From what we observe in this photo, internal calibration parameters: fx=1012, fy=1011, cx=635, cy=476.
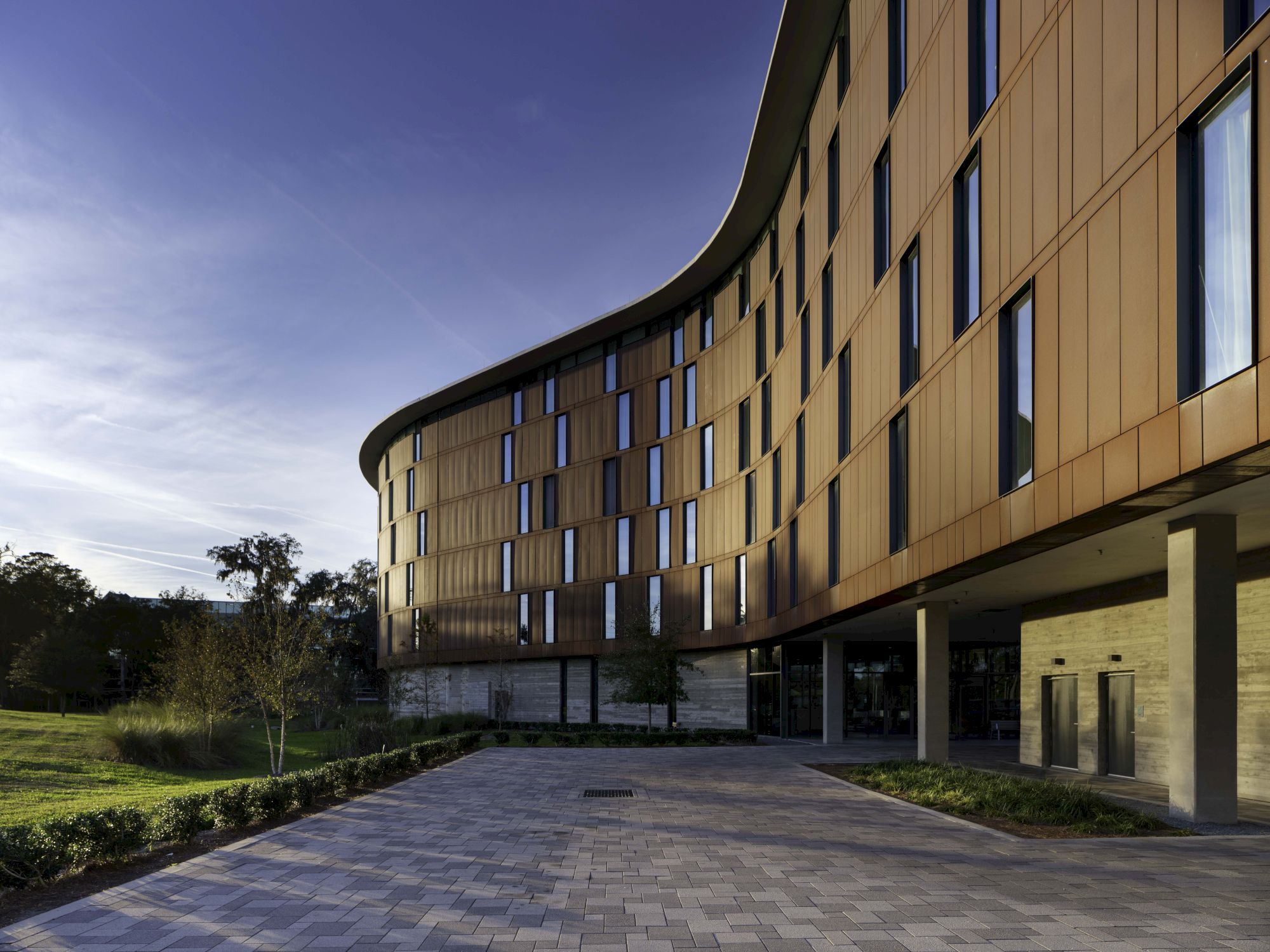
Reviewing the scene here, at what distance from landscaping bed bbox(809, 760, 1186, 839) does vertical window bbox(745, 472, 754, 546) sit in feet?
62.6

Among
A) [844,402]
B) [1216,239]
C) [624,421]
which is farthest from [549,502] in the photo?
[1216,239]

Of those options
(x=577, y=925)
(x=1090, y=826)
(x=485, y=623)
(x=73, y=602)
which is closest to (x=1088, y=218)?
(x=1090, y=826)

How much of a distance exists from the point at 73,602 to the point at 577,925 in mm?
76693

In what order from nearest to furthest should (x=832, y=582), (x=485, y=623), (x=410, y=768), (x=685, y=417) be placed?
(x=410, y=768)
(x=832, y=582)
(x=685, y=417)
(x=485, y=623)

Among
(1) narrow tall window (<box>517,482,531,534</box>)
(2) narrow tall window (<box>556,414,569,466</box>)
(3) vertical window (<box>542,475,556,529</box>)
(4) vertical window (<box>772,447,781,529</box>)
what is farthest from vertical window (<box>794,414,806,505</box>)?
(1) narrow tall window (<box>517,482,531,534</box>)

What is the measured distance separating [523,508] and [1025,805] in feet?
132

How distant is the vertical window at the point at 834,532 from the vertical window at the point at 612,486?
2258 cm

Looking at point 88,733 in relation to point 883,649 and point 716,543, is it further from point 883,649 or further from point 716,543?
point 883,649

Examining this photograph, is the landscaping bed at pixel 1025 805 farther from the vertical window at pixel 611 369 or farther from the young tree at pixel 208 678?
the vertical window at pixel 611 369

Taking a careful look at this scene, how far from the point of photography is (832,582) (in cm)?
2491

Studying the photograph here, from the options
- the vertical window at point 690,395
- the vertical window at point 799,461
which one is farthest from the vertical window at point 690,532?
the vertical window at point 799,461

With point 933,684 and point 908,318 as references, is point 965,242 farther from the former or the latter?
point 933,684

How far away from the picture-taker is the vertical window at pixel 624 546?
46.3 meters

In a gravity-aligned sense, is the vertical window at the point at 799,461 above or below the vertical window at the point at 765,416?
below
